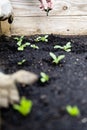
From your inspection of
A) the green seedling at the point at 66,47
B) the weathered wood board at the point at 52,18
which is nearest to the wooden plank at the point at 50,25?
the weathered wood board at the point at 52,18

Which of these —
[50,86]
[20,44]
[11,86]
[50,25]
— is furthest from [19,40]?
[11,86]

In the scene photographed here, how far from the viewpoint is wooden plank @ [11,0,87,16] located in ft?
7.59

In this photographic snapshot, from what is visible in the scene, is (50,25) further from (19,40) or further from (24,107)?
(24,107)

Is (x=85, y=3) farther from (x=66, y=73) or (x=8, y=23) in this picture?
(x=66, y=73)

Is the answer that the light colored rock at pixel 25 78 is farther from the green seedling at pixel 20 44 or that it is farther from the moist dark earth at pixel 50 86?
the green seedling at pixel 20 44

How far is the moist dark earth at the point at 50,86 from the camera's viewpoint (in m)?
1.11

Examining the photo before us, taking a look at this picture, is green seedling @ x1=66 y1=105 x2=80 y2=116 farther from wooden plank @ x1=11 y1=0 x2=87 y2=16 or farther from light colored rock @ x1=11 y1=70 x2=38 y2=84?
wooden plank @ x1=11 y1=0 x2=87 y2=16

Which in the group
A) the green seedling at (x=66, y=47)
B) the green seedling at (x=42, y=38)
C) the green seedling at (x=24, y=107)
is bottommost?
the green seedling at (x=42, y=38)

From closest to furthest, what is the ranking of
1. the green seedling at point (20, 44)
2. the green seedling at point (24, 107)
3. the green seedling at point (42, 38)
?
1. the green seedling at point (24, 107)
2. the green seedling at point (20, 44)
3. the green seedling at point (42, 38)

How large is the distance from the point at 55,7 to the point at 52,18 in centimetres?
9

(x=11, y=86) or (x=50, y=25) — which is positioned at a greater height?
(x=11, y=86)

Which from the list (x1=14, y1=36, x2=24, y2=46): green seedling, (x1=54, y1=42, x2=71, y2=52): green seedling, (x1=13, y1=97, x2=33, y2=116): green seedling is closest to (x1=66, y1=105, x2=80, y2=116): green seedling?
(x1=13, y1=97, x2=33, y2=116): green seedling

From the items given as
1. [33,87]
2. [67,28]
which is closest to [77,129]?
[33,87]

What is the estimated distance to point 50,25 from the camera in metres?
2.37
